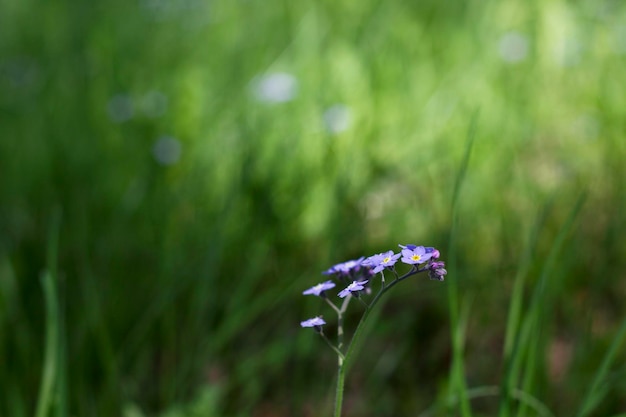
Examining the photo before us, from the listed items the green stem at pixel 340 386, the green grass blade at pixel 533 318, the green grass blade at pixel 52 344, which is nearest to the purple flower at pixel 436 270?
the green stem at pixel 340 386

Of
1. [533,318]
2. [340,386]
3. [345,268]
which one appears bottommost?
[533,318]

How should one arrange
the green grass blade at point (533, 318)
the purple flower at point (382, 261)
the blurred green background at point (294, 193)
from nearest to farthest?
the purple flower at point (382, 261) < the green grass blade at point (533, 318) < the blurred green background at point (294, 193)

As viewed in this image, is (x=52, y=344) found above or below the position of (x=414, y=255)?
below

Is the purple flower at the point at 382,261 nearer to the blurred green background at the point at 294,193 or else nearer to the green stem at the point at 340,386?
the green stem at the point at 340,386

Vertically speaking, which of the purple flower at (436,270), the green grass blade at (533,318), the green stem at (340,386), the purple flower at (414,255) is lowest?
the green grass blade at (533,318)

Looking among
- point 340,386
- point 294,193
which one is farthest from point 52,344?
point 294,193

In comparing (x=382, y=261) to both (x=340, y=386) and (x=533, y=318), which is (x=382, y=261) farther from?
(x=533, y=318)

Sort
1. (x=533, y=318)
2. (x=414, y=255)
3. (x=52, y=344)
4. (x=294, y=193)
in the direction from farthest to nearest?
(x=294, y=193) → (x=52, y=344) → (x=533, y=318) → (x=414, y=255)

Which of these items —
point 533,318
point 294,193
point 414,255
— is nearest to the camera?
point 414,255
